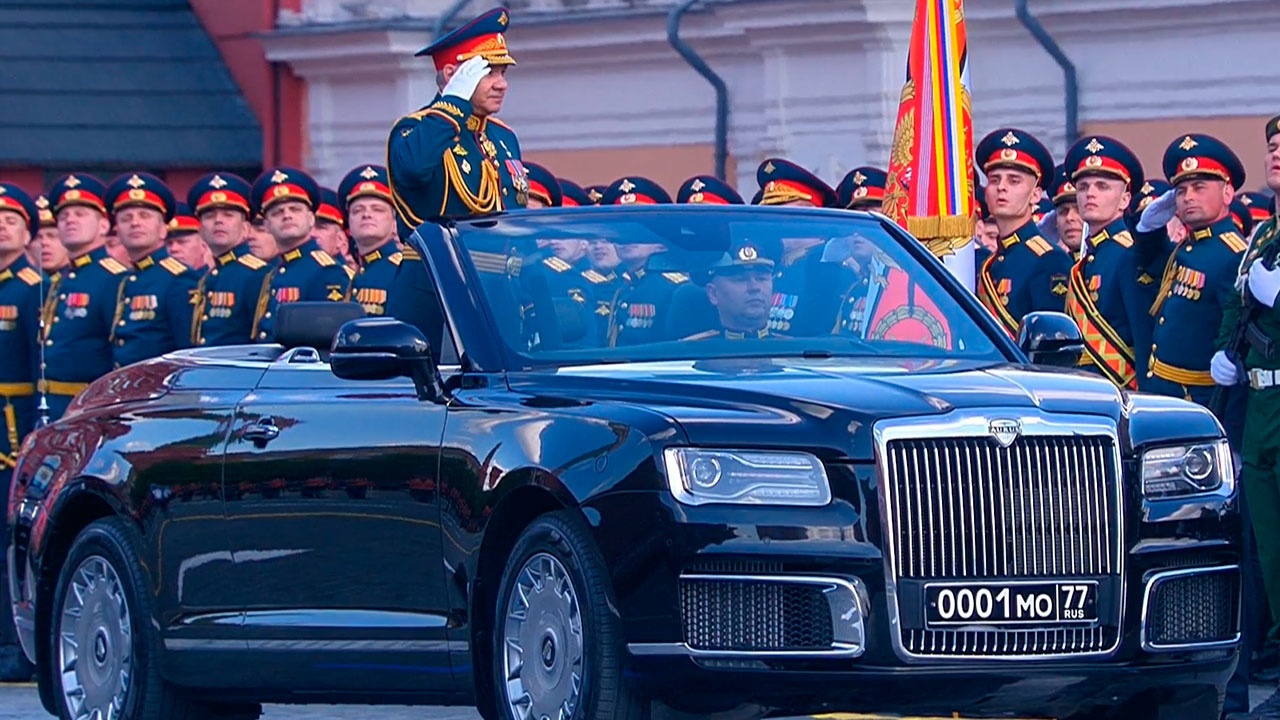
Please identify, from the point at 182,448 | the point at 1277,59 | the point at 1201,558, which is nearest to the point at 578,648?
the point at 1201,558

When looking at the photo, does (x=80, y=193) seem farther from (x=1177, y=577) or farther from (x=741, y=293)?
(x=1177, y=577)

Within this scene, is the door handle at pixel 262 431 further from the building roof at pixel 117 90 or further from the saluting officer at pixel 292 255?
the building roof at pixel 117 90

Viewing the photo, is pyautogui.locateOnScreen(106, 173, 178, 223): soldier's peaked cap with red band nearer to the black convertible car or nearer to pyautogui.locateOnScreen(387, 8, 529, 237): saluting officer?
pyautogui.locateOnScreen(387, 8, 529, 237): saluting officer

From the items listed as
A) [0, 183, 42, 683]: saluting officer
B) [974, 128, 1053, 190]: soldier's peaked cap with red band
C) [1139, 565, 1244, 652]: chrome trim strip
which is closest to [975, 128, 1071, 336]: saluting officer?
[974, 128, 1053, 190]: soldier's peaked cap with red band

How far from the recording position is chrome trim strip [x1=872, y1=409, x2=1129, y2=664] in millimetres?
8758

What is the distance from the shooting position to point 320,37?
98.6 feet

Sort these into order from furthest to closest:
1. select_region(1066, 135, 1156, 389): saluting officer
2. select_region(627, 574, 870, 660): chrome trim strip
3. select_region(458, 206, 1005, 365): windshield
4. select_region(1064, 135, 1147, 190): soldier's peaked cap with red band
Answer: select_region(1064, 135, 1147, 190): soldier's peaked cap with red band
select_region(1066, 135, 1156, 389): saluting officer
select_region(458, 206, 1005, 365): windshield
select_region(627, 574, 870, 660): chrome trim strip

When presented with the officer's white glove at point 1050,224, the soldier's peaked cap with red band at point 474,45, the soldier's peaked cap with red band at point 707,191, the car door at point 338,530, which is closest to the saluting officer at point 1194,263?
the officer's white glove at point 1050,224

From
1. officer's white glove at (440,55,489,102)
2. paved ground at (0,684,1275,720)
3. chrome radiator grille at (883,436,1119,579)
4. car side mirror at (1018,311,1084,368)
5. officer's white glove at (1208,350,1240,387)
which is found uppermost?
officer's white glove at (440,55,489,102)

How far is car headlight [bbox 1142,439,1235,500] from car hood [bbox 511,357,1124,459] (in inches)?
6.8

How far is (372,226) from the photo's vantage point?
16828 mm

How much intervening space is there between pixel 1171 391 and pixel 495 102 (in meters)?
2.89

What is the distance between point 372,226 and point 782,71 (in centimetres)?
904

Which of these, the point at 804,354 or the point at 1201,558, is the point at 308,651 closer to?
the point at 804,354
